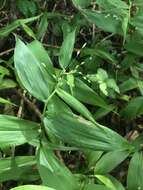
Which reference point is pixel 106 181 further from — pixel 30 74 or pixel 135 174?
pixel 30 74

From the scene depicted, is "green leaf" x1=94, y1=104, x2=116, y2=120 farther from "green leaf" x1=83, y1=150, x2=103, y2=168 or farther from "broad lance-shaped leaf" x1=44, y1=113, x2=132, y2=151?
"broad lance-shaped leaf" x1=44, y1=113, x2=132, y2=151

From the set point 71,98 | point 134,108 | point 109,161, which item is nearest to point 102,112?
point 134,108

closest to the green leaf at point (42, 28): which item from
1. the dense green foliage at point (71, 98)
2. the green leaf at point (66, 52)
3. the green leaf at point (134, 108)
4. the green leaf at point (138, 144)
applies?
the dense green foliage at point (71, 98)

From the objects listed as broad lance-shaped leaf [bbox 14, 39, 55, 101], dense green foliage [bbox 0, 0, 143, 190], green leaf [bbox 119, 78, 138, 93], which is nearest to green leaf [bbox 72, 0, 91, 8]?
dense green foliage [bbox 0, 0, 143, 190]

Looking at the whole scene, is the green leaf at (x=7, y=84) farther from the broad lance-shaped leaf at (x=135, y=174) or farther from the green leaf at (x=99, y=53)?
the broad lance-shaped leaf at (x=135, y=174)

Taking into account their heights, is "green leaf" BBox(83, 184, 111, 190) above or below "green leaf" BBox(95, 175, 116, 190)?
above

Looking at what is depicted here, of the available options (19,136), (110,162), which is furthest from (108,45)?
(19,136)
